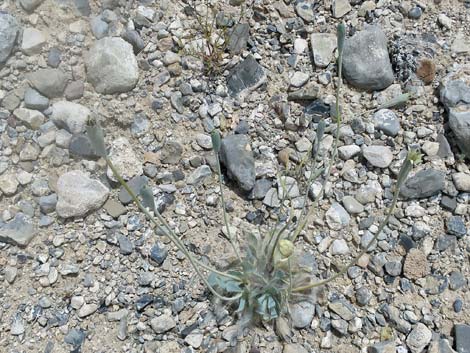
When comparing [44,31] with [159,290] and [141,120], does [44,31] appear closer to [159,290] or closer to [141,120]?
[141,120]

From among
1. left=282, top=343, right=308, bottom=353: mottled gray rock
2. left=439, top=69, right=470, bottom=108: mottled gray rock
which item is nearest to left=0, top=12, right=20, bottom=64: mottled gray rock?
left=282, top=343, right=308, bottom=353: mottled gray rock

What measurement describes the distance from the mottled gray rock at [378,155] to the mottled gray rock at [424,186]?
0.13m

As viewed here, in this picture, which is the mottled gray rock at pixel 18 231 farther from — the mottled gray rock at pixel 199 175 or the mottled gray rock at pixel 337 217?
the mottled gray rock at pixel 337 217

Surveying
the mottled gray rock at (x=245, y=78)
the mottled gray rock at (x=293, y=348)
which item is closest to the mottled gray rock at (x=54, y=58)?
the mottled gray rock at (x=245, y=78)

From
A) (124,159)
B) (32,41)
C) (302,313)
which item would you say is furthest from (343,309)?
(32,41)

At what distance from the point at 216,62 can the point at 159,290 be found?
1.08 metres

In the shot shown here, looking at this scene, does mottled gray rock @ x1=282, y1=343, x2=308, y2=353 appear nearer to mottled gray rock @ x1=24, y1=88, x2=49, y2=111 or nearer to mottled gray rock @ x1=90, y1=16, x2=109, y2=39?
mottled gray rock @ x1=24, y1=88, x2=49, y2=111

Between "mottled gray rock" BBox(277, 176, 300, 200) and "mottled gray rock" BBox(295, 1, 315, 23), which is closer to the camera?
"mottled gray rock" BBox(277, 176, 300, 200)

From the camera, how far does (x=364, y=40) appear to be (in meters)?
2.65

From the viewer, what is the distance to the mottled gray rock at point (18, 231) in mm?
2238

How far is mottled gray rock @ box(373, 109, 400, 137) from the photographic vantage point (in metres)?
2.53

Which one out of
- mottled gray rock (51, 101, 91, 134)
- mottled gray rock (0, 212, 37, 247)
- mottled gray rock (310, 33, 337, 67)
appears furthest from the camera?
mottled gray rock (310, 33, 337, 67)

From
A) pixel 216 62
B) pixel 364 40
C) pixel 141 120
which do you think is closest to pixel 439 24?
pixel 364 40

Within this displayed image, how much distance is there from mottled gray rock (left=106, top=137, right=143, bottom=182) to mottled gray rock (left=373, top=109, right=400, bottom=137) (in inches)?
41.7
